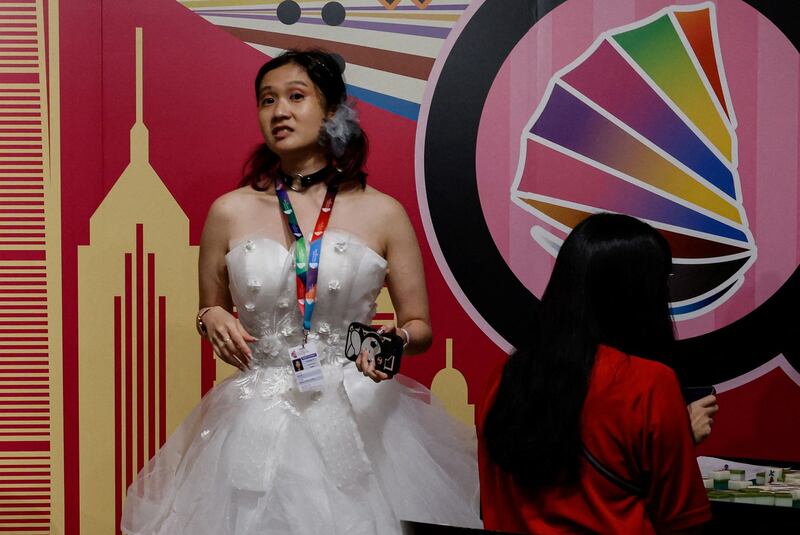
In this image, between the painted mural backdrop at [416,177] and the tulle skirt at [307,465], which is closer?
the tulle skirt at [307,465]

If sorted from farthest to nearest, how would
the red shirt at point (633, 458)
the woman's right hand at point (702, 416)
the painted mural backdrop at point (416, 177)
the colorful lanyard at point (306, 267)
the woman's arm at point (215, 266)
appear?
the painted mural backdrop at point (416, 177) → the woman's arm at point (215, 266) → the colorful lanyard at point (306, 267) → the woman's right hand at point (702, 416) → the red shirt at point (633, 458)

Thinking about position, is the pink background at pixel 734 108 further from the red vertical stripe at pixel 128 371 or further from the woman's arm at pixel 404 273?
the red vertical stripe at pixel 128 371

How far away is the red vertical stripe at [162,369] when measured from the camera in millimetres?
3037

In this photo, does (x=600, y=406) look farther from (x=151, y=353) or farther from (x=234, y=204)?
(x=151, y=353)

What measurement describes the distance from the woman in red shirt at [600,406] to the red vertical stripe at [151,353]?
62.5 inches

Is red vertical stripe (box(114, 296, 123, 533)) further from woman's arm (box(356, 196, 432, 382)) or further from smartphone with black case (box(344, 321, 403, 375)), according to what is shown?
smartphone with black case (box(344, 321, 403, 375))

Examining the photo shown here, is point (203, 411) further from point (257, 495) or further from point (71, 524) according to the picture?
point (71, 524)

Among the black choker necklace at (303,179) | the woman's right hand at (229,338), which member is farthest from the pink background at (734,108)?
the woman's right hand at (229,338)

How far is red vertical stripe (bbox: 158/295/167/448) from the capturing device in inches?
120

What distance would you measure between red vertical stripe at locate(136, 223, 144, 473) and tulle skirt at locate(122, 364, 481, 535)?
0.76 meters

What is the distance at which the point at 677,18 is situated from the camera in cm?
308

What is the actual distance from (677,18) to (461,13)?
722 millimetres

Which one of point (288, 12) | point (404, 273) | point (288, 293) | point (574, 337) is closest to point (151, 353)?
point (288, 293)

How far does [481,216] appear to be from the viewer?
3.08 metres
